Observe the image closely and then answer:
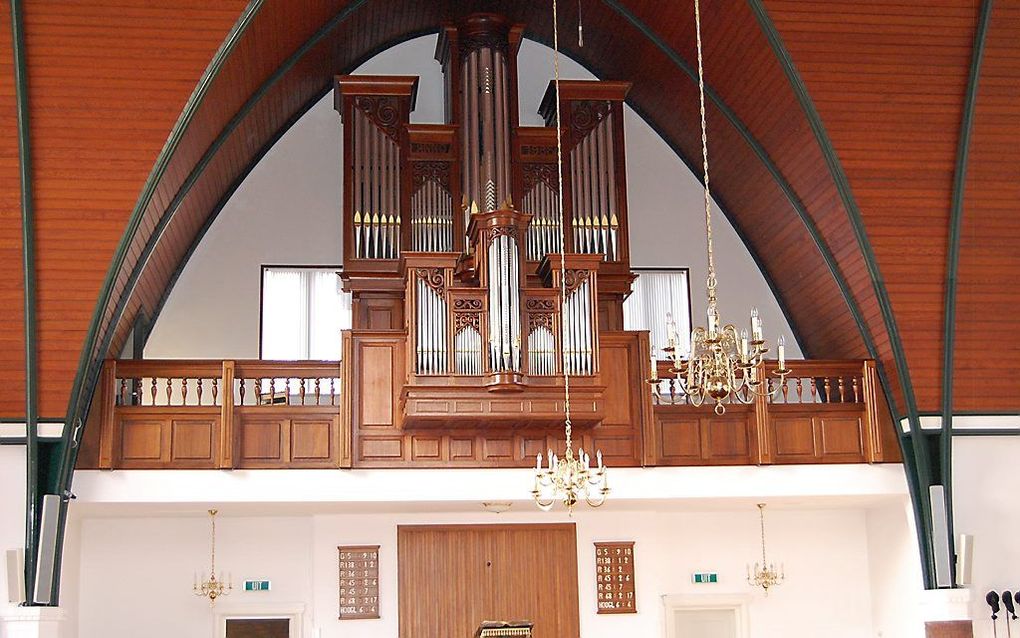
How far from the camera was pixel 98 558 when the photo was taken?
16812 mm

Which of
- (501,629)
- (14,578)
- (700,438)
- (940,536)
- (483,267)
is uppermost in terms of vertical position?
(483,267)

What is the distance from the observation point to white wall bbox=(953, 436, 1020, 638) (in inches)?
629

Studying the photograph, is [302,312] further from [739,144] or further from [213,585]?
[739,144]

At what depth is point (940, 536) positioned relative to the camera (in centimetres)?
1560

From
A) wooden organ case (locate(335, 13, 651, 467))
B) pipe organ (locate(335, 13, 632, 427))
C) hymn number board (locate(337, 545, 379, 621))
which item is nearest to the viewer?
wooden organ case (locate(335, 13, 651, 467))

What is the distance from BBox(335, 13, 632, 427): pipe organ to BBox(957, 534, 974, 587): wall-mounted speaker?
4.47 m

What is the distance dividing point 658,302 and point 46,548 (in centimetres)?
885

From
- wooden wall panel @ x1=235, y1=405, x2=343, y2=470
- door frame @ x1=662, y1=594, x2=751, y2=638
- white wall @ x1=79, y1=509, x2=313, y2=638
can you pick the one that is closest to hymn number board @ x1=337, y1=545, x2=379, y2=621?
white wall @ x1=79, y1=509, x2=313, y2=638

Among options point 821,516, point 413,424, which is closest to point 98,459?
point 413,424

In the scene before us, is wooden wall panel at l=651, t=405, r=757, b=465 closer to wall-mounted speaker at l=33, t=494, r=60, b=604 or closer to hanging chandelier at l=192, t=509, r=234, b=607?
hanging chandelier at l=192, t=509, r=234, b=607

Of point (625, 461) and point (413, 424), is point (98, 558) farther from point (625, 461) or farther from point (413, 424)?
point (625, 461)

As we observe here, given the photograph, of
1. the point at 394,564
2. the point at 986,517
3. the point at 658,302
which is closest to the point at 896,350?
the point at 986,517

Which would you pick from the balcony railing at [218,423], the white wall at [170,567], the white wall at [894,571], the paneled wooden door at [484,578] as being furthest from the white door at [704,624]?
the balcony railing at [218,423]

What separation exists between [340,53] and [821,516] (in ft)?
29.5
